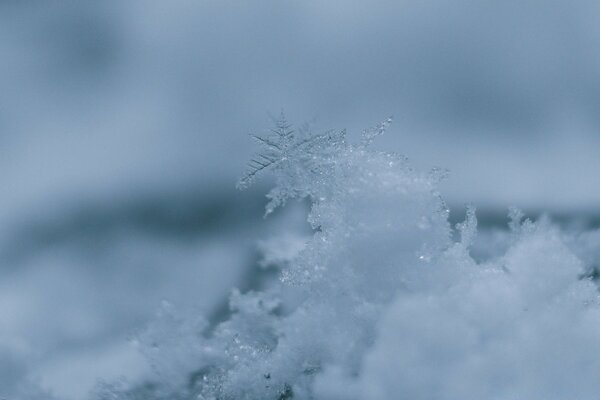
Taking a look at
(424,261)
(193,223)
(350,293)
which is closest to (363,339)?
(350,293)

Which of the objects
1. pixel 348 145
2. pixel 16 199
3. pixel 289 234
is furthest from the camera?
pixel 16 199

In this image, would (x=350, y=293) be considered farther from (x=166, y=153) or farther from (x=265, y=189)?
(x=166, y=153)

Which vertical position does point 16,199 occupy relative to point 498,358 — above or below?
above

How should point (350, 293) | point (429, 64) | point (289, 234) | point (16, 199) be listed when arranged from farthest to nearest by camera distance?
1. point (429, 64)
2. point (16, 199)
3. point (289, 234)
4. point (350, 293)

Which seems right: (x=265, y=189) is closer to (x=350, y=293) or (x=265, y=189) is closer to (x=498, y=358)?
(x=350, y=293)

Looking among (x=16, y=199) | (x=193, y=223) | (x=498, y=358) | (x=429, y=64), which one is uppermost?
(x=429, y=64)

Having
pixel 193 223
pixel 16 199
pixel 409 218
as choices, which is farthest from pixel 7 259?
pixel 409 218

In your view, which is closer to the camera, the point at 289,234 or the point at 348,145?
the point at 348,145
